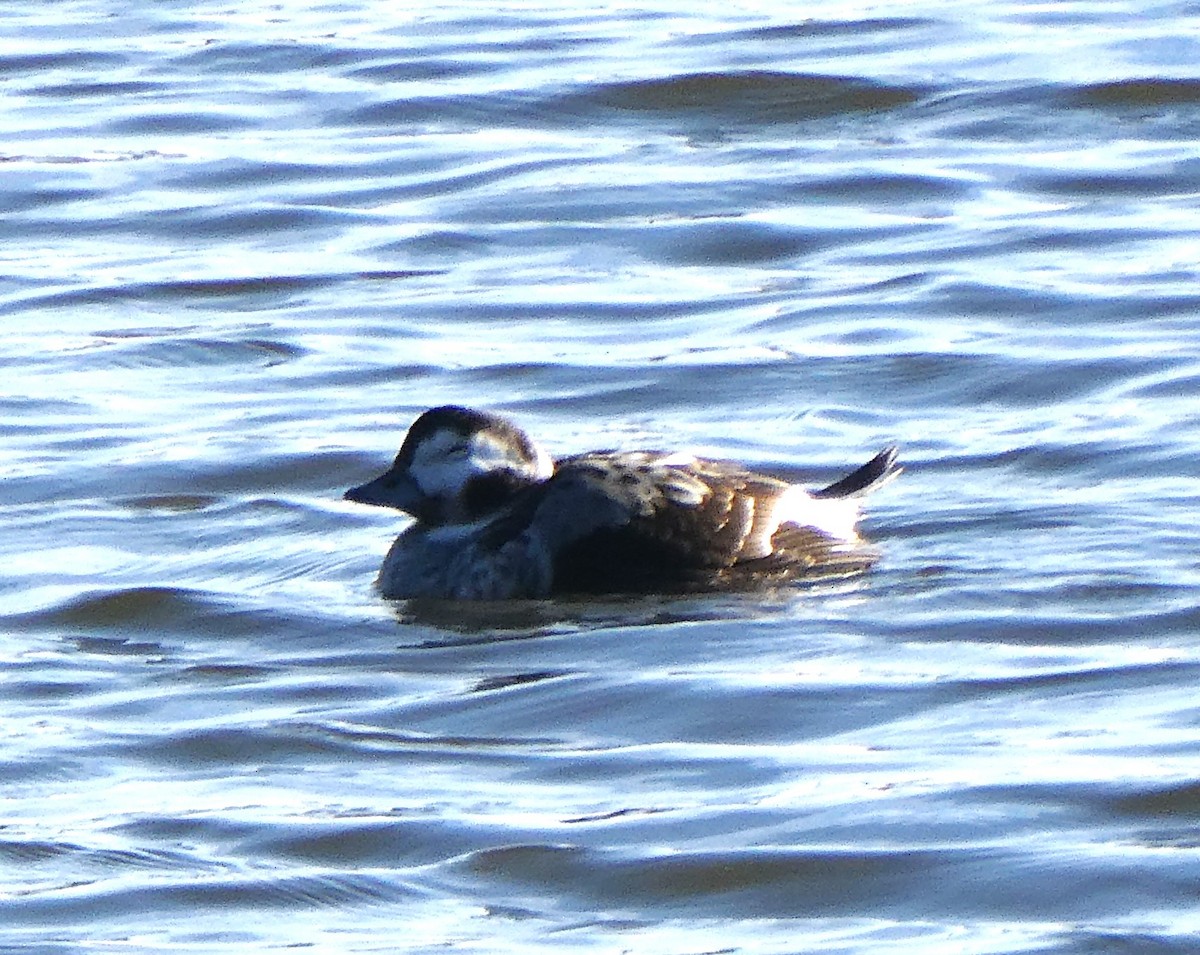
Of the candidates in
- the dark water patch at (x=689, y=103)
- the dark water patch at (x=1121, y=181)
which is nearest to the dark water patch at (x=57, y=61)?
the dark water patch at (x=689, y=103)

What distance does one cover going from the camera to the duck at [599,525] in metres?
8.42

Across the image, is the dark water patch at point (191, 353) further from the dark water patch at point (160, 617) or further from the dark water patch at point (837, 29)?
the dark water patch at point (837, 29)

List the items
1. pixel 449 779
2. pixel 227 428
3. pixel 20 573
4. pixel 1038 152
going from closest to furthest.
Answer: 1. pixel 449 779
2. pixel 20 573
3. pixel 227 428
4. pixel 1038 152

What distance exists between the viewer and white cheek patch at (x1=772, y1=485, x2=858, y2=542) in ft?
27.9

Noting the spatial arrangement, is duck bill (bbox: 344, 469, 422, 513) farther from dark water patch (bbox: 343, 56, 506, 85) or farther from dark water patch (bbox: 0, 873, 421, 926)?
dark water patch (bbox: 343, 56, 506, 85)

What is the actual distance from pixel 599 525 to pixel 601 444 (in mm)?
1609

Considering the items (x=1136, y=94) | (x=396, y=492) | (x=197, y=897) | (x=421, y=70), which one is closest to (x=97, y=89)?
(x=421, y=70)

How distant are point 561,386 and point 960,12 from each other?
6.99 m

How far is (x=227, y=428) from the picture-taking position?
404 inches

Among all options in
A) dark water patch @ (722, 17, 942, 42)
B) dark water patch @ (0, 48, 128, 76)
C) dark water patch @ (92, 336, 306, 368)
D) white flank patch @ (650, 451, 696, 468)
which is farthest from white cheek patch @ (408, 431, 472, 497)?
dark water patch @ (0, 48, 128, 76)

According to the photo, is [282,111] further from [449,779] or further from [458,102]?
[449,779]

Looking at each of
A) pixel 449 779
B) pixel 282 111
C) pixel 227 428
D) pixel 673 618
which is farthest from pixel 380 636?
pixel 282 111

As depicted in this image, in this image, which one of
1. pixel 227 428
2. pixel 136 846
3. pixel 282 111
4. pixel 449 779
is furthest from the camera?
pixel 282 111

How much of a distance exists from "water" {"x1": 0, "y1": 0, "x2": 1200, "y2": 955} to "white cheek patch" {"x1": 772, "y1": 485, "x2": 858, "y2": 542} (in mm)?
145
